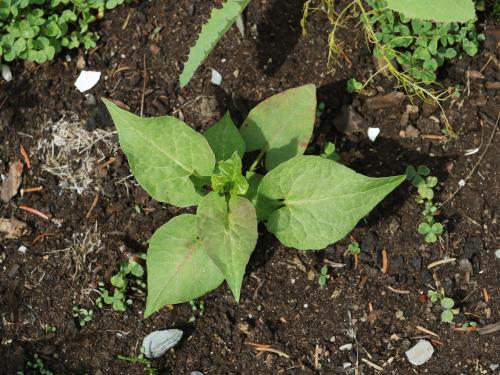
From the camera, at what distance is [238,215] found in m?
1.89

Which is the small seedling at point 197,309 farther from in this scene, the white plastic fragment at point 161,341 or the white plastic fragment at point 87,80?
the white plastic fragment at point 87,80

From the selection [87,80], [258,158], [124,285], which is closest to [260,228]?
[258,158]

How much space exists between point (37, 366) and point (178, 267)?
71cm

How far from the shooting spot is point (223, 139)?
2098 mm

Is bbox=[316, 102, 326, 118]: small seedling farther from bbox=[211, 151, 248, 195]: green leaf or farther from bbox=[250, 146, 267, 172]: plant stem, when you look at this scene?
bbox=[211, 151, 248, 195]: green leaf

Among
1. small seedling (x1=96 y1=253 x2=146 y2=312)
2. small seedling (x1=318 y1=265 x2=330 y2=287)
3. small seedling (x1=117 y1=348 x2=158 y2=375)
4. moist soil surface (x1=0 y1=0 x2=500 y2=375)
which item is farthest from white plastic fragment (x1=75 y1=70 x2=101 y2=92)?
small seedling (x1=318 y1=265 x2=330 y2=287)

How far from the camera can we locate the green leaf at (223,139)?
6.87ft

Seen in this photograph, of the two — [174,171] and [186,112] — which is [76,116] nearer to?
[186,112]

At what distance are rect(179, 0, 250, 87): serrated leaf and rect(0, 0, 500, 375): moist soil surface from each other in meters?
0.53

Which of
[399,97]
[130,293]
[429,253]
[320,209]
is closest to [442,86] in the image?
[399,97]

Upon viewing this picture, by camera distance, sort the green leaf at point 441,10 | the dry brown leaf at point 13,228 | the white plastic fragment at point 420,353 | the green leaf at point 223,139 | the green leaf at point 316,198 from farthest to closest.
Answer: the dry brown leaf at point 13,228
the white plastic fragment at point 420,353
the green leaf at point 223,139
the green leaf at point 316,198
the green leaf at point 441,10

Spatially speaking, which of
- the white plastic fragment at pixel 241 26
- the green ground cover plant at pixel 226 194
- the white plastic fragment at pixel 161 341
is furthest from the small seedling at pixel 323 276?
the white plastic fragment at pixel 241 26

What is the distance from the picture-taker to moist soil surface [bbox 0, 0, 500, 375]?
7.39ft

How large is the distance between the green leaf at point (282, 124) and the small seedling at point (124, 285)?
23.4 inches
